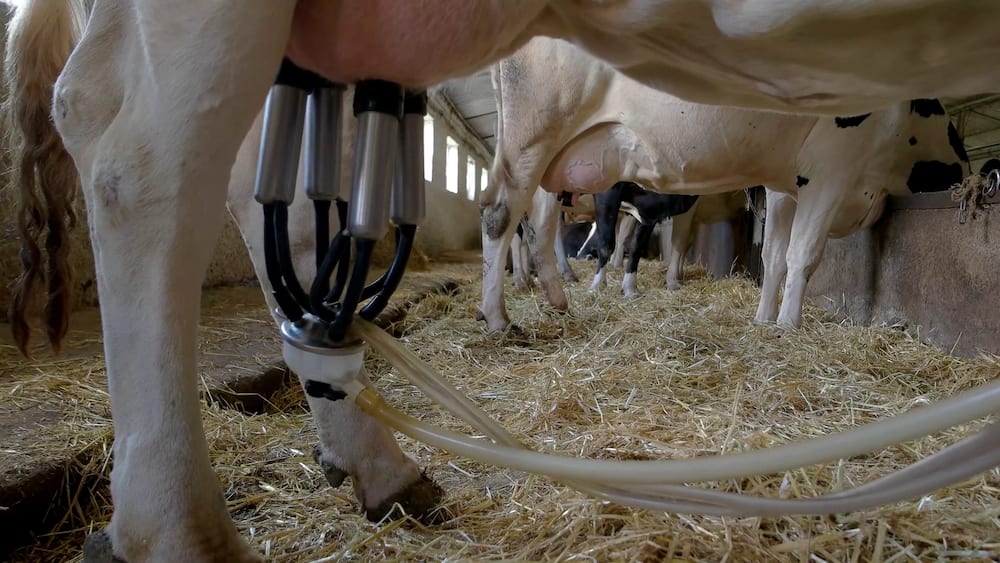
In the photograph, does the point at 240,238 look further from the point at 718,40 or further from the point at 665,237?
the point at 665,237

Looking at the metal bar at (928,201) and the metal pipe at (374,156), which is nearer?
the metal pipe at (374,156)

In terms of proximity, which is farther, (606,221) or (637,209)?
(637,209)

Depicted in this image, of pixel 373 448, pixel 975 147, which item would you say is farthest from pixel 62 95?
pixel 975 147

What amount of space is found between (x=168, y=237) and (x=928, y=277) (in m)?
2.89

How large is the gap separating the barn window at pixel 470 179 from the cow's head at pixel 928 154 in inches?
434

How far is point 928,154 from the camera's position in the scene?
2.83 meters

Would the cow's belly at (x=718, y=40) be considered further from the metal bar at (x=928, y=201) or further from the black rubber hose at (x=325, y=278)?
the metal bar at (x=928, y=201)

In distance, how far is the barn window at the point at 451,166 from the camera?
11633 millimetres

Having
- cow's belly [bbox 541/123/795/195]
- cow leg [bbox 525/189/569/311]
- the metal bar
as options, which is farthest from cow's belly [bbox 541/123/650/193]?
the metal bar

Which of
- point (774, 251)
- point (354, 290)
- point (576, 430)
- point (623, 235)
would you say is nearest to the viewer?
point (354, 290)

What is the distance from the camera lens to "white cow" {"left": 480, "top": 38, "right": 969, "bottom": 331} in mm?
2611

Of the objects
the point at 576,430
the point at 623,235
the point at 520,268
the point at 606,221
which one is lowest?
the point at 576,430

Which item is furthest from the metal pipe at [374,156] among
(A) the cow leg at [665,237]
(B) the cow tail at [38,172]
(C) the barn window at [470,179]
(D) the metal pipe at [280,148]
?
(C) the barn window at [470,179]

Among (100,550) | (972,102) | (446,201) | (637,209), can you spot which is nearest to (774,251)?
(637,209)
